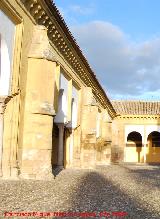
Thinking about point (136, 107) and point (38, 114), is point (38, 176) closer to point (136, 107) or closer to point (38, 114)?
point (38, 114)

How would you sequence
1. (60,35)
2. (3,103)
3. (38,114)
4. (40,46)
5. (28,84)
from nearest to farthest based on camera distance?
(3,103)
(38,114)
(28,84)
(40,46)
(60,35)

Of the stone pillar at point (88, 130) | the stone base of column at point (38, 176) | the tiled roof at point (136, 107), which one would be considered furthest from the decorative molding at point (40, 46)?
the tiled roof at point (136, 107)

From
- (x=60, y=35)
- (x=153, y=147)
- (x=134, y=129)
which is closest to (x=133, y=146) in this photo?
(x=153, y=147)

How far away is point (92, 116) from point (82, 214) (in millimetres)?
16444

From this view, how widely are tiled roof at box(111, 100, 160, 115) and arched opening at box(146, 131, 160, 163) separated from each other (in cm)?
250

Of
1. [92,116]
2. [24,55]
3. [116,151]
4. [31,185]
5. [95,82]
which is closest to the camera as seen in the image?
[31,185]

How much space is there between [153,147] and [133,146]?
2064 millimetres

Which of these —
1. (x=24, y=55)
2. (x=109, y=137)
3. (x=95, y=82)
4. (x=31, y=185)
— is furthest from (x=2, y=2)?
(x=109, y=137)

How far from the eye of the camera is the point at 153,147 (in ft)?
140

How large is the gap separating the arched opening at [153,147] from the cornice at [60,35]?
66.0 feet

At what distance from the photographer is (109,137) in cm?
3291

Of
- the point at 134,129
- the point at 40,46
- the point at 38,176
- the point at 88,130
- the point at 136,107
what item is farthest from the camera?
the point at 136,107

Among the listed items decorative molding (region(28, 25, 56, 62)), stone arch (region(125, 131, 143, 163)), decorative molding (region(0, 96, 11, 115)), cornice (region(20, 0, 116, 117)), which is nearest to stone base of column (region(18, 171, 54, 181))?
decorative molding (region(0, 96, 11, 115))

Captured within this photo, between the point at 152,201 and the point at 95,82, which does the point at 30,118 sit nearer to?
the point at 152,201
